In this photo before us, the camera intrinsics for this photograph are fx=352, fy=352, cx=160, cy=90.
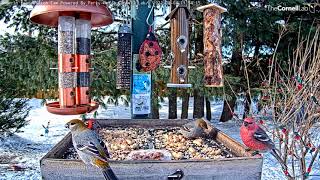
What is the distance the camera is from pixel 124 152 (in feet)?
9.07

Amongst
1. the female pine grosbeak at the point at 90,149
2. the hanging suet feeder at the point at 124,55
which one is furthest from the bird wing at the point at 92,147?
the hanging suet feeder at the point at 124,55

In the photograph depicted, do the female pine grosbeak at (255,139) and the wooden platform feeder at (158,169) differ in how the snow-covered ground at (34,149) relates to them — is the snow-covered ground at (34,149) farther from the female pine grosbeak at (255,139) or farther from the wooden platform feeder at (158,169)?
the wooden platform feeder at (158,169)

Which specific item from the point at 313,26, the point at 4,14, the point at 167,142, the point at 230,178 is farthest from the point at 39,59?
the point at 313,26

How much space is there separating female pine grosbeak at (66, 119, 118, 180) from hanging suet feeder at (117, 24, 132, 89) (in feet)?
5.72

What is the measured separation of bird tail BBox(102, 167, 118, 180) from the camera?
1.91 m

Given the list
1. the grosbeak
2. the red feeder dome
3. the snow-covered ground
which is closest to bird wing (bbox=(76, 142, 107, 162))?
the red feeder dome

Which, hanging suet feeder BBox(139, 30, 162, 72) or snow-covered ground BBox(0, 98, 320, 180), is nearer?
hanging suet feeder BBox(139, 30, 162, 72)

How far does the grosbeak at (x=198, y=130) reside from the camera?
132 inches

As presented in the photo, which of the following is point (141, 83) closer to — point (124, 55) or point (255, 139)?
point (124, 55)

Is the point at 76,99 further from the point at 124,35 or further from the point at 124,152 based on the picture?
the point at 124,35

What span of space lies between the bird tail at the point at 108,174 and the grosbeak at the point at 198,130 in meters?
1.50

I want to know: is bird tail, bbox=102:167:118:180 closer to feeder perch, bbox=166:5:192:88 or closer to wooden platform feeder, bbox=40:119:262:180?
wooden platform feeder, bbox=40:119:262:180

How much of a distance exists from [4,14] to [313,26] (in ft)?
21.5

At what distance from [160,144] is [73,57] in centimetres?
110
